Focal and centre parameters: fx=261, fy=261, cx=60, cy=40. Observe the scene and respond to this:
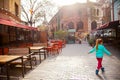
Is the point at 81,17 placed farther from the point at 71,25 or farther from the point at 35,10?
the point at 35,10

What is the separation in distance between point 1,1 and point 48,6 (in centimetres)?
2209

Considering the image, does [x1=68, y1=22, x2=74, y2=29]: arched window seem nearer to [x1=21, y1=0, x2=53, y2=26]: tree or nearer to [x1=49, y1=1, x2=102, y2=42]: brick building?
[x1=49, y1=1, x2=102, y2=42]: brick building

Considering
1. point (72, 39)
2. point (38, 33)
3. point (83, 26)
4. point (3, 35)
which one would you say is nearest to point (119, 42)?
point (3, 35)

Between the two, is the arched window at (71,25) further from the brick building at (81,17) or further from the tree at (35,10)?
the tree at (35,10)

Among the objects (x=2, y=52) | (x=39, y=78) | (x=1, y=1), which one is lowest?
(x=39, y=78)

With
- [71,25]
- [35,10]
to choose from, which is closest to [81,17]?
[71,25]

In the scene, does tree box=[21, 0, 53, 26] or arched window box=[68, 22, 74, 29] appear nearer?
tree box=[21, 0, 53, 26]

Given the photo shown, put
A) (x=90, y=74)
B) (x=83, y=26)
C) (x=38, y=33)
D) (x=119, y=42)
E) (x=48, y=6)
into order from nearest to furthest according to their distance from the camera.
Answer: (x=90, y=74) < (x=119, y=42) < (x=38, y=33) < (x=48, y=6) < (x=83, y=26)

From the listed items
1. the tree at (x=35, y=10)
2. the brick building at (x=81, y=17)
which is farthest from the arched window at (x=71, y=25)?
the tree at (x=35, y=10)

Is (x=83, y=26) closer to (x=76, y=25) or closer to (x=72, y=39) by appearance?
(x=76, y=25)

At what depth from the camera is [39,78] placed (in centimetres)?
951

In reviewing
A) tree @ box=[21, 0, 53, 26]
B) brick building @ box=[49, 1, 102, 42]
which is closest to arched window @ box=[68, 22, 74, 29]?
brick building @ box=[49, 1, 102, 42]

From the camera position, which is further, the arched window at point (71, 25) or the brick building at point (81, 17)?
the arched window at point (71, 25)

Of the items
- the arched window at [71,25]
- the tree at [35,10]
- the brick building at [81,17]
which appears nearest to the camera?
the tree at [35,10]
